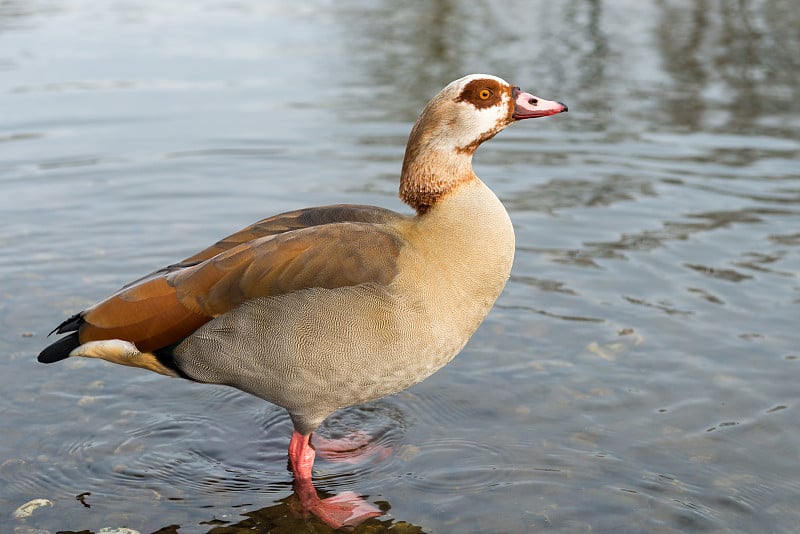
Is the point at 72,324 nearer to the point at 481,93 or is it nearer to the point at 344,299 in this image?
the point at 344,299

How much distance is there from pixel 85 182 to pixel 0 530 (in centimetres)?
569

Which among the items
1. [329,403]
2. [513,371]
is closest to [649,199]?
[513,371]

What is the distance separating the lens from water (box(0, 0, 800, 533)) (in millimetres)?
5145

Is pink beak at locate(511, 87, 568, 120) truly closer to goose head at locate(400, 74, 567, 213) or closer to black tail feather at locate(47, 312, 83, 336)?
goose head at locate(400, 74, 567, 213)

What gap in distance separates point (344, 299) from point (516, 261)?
342 centimetres

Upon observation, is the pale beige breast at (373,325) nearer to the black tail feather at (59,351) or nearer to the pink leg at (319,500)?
the pink leg at (319,500)

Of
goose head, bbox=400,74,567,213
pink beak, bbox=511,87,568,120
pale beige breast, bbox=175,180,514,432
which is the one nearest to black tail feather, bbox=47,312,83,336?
pale beige breast, bbox=175,180,514,432

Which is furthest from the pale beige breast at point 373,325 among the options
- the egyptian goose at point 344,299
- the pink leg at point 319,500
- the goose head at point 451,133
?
the pink leg at point 319,500

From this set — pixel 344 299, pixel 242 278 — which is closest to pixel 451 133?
pixel 344 299

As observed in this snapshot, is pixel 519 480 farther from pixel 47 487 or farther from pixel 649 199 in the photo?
pixel 649 199

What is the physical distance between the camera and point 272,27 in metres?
16.6

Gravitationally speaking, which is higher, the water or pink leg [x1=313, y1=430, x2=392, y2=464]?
the water

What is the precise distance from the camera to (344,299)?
483 centimetres

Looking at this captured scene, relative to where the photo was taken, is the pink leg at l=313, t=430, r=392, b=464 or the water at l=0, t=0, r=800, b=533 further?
the pink leg at l=313, t=430, r=392, b=464
